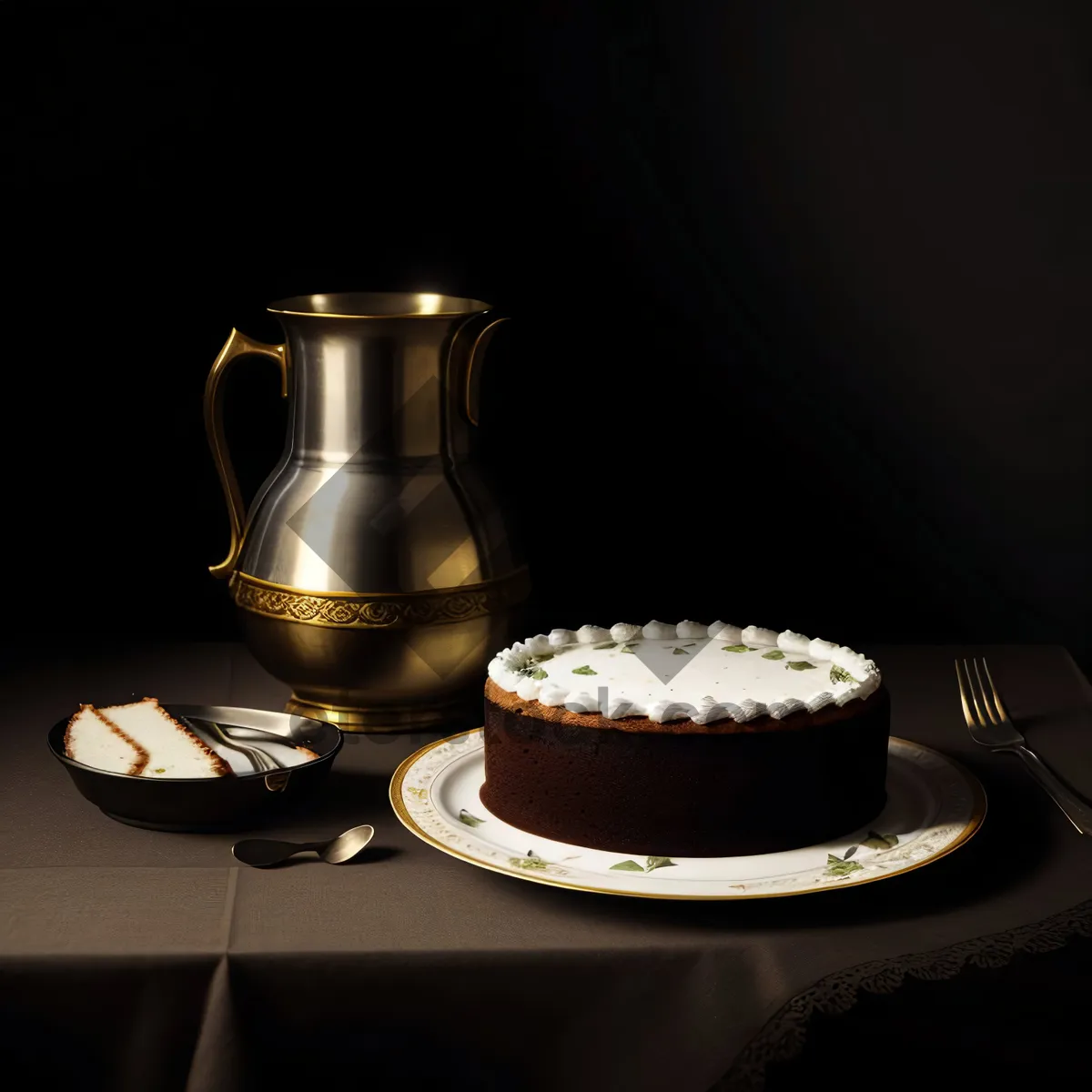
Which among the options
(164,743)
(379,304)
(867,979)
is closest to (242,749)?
(164,743)

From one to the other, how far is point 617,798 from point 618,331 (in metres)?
0.90

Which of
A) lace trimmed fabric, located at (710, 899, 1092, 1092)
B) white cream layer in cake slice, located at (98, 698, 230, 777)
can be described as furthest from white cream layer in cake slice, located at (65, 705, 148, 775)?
lace trimmed fabric, located at (710, 899, 1092, 1092)

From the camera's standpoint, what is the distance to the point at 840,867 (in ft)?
3.86

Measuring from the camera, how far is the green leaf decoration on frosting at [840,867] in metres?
1.16

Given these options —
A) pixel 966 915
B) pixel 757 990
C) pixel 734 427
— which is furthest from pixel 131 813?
pixel 734 427

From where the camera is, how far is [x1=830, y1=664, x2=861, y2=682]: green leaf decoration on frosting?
1326mm

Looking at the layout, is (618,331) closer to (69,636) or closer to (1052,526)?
(1052,526)

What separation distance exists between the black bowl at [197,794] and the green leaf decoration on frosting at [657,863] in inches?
12.1

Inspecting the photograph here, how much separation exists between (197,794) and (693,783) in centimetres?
42

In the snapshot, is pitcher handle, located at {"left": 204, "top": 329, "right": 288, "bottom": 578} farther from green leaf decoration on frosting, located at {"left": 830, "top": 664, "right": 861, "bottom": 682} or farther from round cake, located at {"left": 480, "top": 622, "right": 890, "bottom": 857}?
green leaf decoration on frosting, located at {"left": 830, "top": 664, "right": 861, "bottom": 682}

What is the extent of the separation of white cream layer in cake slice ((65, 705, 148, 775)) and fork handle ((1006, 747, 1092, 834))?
836 millimetres

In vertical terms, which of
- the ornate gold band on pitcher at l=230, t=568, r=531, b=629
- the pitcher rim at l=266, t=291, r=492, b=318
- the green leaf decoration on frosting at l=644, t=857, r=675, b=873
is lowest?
the green leaf decoration on frosting at l=644, t=857, r=675, b=873

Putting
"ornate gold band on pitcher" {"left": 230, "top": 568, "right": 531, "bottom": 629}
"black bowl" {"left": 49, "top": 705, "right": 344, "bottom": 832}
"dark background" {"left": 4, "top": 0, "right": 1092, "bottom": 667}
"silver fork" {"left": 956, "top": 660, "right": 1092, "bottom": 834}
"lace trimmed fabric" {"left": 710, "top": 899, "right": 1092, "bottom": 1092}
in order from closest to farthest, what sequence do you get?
1. "lace trimmed fabric" {"left": 710, "top": 899, "right": 1092, "bottom": 1092}
2. "black bowl" {"left": 49, "top": 705, "right": 344, "bottom": 832}
3. "silver fork" {"left": 956, "top": 660, "right": 1092, "bottom": 834}
4. "ornate gold band on pitcher" {"left": 230, "top": 568, "right": 531, "bottom": 629}
5. "dark background" {"left": 4, "top": 0, "right": 1092, "bottom": 667}

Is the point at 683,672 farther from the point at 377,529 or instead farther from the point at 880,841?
the point at 377,529
